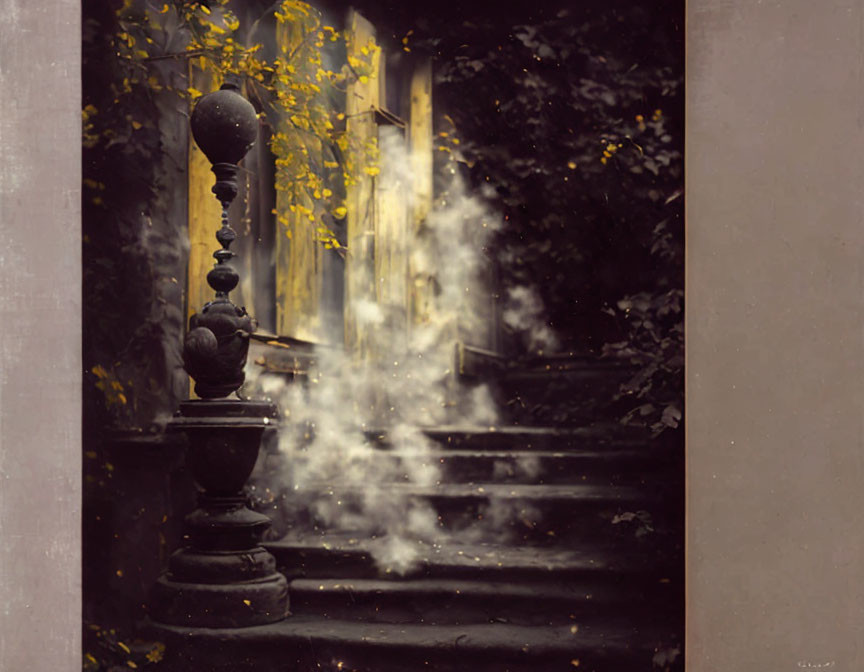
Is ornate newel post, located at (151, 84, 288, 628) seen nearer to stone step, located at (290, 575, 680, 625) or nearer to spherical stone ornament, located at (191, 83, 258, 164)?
Result: spherical stone ornament, located at (191, 83, 258, 164)

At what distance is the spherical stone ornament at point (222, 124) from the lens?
14.9ft

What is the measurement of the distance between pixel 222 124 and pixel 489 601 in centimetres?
223

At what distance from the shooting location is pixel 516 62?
7.20m

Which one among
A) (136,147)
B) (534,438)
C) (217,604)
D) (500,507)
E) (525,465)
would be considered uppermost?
(136,147)

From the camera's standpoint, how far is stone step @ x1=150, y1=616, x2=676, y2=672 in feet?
13.5

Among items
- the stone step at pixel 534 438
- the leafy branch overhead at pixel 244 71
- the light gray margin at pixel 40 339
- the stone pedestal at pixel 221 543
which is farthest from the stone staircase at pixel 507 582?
the light gray margin at pixel 40 339

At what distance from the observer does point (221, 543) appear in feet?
15.2

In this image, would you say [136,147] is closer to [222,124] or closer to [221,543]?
[222,124]

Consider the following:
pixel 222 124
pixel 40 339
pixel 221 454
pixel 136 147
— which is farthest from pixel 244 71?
pixel 40 339

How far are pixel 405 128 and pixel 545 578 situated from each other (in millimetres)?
4035

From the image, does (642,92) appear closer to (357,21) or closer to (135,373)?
(357,21)

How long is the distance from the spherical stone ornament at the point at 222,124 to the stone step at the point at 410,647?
6.42ft
